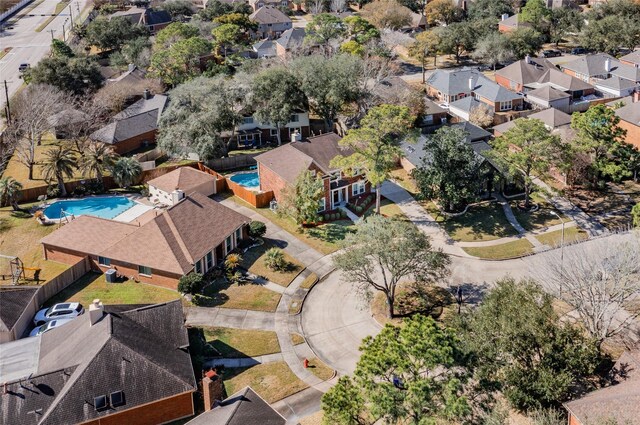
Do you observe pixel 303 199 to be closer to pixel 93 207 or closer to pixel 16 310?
pixel 93 207

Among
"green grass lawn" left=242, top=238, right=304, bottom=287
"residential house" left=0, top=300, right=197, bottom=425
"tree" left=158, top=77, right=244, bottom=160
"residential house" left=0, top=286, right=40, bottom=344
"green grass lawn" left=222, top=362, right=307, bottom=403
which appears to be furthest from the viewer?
"tree" left=158, top=77, right=244, bottom=160

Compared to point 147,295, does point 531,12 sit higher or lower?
higher

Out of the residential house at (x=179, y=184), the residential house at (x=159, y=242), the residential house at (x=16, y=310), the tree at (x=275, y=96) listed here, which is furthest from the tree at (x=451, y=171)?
the residential house at (x=16, y=310)

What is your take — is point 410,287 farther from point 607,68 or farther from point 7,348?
point 607,68

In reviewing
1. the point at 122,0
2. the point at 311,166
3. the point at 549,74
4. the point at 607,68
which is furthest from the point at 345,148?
the point at 122,0

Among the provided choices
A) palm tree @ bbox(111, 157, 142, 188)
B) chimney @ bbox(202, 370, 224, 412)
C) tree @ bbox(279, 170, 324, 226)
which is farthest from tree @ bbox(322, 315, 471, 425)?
palm tree @ bbox(111, 157, 142, 188)

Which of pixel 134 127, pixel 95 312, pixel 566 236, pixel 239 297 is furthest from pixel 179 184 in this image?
Answer: pixel 566 236

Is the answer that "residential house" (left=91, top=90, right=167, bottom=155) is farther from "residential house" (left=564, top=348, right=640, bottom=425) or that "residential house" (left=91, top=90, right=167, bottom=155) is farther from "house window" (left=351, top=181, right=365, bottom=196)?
"residential house" (left=564, top=348, right=640, bottom=425)
